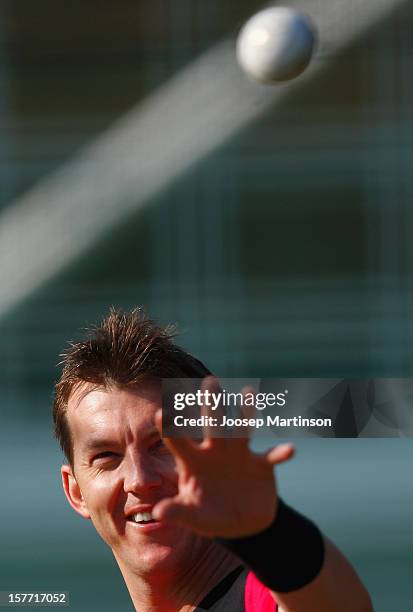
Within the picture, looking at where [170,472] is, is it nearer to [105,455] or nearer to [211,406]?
[105,455]

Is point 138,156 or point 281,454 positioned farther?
point 138,156

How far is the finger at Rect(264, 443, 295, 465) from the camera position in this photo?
1011 mm

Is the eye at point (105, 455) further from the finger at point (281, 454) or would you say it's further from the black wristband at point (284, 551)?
the finger at point (281, 454)

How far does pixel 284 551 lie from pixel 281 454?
0.49 ft

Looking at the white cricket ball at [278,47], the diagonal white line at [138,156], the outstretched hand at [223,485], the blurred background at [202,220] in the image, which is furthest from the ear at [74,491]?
the diagonal white line at [138,156]

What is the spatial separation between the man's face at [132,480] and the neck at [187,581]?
14 millimetres

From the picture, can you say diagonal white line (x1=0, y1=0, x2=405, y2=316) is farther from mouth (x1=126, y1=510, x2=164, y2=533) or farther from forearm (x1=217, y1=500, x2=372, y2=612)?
forearm (x1=217, y1=500, x2=372, y2=612)

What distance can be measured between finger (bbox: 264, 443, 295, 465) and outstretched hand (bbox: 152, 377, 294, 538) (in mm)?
20

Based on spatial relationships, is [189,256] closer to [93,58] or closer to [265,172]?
[265,172]

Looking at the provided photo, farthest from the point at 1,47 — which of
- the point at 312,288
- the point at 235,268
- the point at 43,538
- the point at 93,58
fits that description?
the point at 43,538

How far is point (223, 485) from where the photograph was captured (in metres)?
1.07

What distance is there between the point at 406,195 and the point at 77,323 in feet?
4.86

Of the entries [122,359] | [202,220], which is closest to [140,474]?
A: [122,359]

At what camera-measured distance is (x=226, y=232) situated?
4637mm
